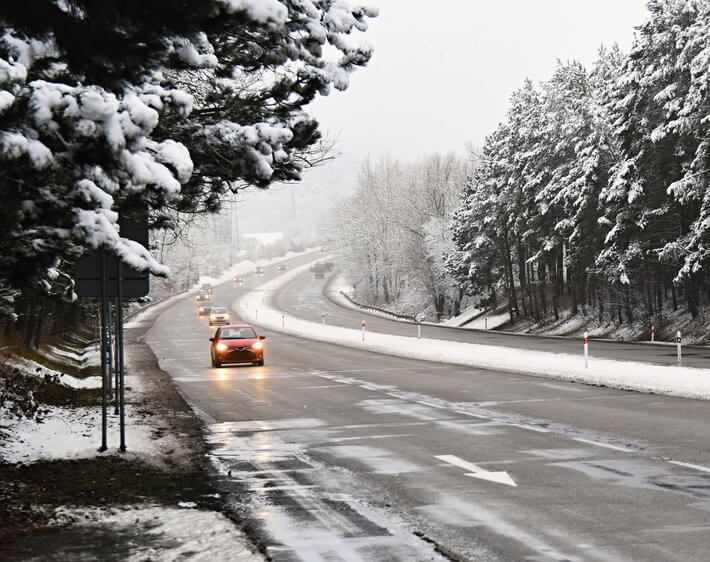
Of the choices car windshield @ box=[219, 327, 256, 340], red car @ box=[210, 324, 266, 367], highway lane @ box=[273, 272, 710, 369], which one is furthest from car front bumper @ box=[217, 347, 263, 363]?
highway lane @ box=[273, 272, 710, 369]

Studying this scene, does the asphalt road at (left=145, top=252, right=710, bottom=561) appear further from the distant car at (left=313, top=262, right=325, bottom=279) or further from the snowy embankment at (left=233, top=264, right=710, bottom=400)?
the distant car at (left=313, top=262, right=325, bottom=279)

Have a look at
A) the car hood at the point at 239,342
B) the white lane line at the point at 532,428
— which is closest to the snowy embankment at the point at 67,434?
the white lane line at the point at 532,428

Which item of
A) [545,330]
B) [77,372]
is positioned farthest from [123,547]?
[545,330]

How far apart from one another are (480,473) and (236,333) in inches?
887

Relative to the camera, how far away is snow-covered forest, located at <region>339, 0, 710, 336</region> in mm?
39938

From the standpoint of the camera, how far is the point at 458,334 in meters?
54.9

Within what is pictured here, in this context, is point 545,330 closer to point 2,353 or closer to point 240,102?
point 2,353

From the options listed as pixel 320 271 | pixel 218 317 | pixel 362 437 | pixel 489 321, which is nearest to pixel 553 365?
pixel 362 437

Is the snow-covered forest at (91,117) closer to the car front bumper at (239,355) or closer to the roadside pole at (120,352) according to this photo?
the roadside pole at (120,352)

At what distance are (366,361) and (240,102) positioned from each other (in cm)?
2213

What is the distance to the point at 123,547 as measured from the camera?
6965 millimetres

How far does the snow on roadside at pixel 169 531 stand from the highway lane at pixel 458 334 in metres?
20.5

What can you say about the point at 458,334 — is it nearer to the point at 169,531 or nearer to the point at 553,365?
the point at 553,365

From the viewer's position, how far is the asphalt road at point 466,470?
699 centimetres
